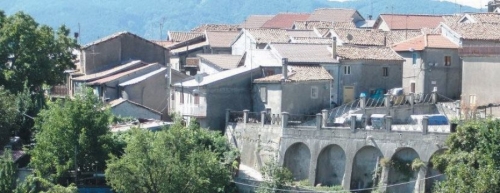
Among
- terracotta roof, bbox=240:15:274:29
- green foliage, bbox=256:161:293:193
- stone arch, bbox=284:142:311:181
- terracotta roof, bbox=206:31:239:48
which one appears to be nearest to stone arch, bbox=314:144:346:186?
stone arch, bbox=284:142:311:181

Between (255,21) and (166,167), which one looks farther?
(255,21)

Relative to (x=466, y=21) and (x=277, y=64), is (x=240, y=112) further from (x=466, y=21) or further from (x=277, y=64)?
(x=466, y=21)

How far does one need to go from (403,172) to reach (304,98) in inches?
311

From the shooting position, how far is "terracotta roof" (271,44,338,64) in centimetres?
5117

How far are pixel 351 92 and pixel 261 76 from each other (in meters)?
4.33

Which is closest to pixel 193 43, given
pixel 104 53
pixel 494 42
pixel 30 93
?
pixel 104 53

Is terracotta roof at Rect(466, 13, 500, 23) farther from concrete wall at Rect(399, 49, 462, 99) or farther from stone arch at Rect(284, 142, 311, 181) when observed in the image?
stone arch at Rect(284, 142, 311, 181)

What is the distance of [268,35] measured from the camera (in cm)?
6219

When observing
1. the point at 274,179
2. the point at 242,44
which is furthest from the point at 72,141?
the point at 242,44

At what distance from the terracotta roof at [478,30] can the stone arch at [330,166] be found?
12.0 metres

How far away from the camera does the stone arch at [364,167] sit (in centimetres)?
4350

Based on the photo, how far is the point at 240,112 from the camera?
49344 millimetres

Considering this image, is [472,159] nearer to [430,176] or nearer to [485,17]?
[430,176]

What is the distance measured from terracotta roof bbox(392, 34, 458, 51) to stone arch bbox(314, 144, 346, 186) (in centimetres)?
1052
